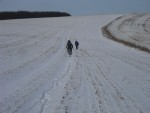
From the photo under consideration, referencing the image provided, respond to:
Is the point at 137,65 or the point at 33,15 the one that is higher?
the point at 137,65

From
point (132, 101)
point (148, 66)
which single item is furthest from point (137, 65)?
point (132, 101)

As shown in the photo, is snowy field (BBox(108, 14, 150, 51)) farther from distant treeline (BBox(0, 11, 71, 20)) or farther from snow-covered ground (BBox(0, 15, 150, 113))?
distant treeline (BBox(0, 11, 71, 20))

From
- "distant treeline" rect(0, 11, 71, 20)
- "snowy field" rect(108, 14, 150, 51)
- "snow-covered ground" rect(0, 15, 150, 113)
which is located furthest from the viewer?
"distant treeline" rect(0, 11, 71, 20)

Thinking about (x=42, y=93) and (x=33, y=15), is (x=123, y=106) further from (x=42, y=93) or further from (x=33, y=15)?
(x=33, y=15)

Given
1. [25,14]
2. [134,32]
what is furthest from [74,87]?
[25,14]

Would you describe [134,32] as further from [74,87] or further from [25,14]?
[25,14]

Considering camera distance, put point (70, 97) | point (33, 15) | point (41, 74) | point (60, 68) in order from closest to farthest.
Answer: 1. point (70, 97)
2. point (41, 74)
3. point (60, 68)
4. point (33, 15)

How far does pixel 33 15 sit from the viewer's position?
96875 millimetres

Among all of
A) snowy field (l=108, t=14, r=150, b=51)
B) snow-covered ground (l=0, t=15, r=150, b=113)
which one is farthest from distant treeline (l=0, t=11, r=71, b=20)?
snow-covered ground (l=0, t=15, r=150, b=113)

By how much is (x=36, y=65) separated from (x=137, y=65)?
656 centimetres

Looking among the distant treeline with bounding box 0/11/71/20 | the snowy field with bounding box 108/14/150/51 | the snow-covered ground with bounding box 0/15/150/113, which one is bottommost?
the distant treeline with bounding box 0/11/71/20

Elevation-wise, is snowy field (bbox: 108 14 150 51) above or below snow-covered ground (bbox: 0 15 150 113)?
below

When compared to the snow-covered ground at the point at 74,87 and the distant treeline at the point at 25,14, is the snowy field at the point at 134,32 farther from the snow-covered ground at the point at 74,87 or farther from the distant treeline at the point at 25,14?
the distant treeline at the point at 25,14

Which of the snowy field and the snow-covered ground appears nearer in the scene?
the snow-covered ground
